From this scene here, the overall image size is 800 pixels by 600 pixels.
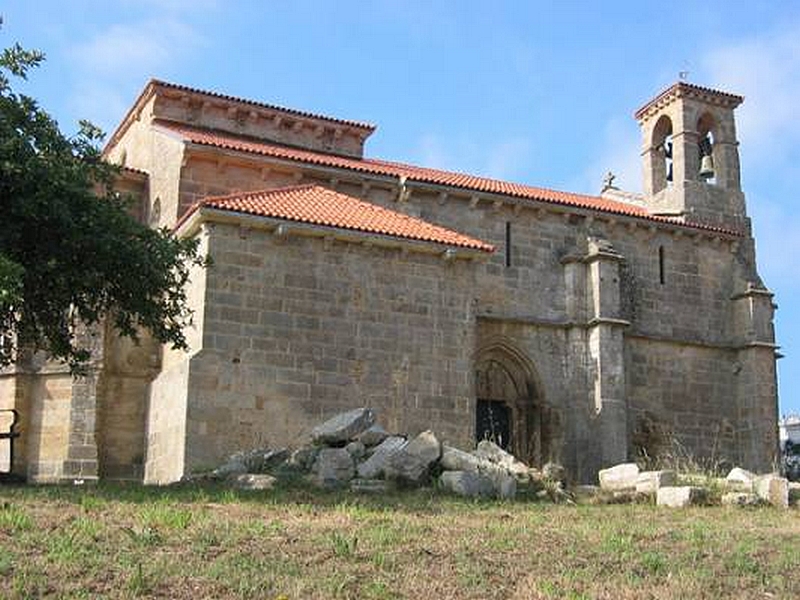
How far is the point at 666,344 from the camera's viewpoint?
2427 centimetres

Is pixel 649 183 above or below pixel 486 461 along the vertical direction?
above

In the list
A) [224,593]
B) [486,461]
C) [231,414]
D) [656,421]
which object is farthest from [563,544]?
[656,421]

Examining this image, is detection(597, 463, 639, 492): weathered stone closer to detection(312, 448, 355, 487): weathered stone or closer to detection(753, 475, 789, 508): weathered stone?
detection(753, 475, 789, 508): weathered stone

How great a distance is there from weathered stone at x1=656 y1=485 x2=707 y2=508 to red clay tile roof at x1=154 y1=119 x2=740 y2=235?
32.8 feet

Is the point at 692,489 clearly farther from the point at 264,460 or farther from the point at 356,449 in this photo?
the point at 264,460

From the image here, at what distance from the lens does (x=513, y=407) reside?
75.4ft

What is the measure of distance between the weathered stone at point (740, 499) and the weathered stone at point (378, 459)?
164 inches

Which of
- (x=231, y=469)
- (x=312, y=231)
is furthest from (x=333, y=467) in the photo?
(x=312, y=231)

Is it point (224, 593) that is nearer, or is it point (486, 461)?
point (224, 593)

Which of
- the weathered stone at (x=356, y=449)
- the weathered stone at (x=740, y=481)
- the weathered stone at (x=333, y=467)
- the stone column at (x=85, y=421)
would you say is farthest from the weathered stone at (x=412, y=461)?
the stone column at (x=85, y=421)

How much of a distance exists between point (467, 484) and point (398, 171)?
1078 centimetres

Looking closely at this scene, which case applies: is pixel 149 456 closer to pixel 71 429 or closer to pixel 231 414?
pixel 71 429

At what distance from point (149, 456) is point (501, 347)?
745cm

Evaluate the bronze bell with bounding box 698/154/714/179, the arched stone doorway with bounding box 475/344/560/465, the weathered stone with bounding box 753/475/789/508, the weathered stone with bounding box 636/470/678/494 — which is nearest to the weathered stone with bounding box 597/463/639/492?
the weathered stone with bounding box 636/470/678/494
